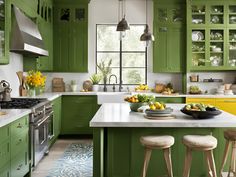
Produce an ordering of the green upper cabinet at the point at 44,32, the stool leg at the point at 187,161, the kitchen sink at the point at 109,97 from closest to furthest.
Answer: the stool leg at the point at 187,161, the green upper cabinet at the point at 44,32, the kitchen sink at the point at 109,97

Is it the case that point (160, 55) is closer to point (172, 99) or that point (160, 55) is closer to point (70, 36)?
point (172, 99)

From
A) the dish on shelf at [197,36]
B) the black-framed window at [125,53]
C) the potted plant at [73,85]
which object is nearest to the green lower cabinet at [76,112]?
the potted plant at [73,85]

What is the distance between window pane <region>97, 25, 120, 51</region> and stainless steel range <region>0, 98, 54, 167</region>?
8.65 feet

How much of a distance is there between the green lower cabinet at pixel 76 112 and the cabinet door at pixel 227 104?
2.54 m

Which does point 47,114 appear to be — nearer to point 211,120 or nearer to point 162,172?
point 162,172

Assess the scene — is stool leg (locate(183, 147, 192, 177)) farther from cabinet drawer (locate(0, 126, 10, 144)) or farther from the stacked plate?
cabinet drawer (locate(0, 126, 10, 144))

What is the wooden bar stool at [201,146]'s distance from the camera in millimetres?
3477

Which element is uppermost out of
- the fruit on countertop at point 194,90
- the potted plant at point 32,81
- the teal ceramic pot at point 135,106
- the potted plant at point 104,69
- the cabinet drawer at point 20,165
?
the potted plant at point 104,69

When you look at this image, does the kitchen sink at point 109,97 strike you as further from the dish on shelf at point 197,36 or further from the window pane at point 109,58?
the dish on shelf at point 197,36

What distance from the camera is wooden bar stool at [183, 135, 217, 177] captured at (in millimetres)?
3477

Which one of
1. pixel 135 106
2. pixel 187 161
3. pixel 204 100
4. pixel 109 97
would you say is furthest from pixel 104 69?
pixel 187 161

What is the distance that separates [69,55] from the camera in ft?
25.5

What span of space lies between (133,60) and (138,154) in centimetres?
444

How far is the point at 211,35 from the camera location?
24.9ft
